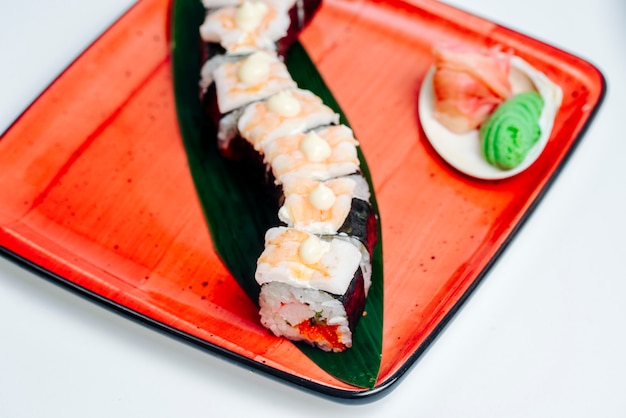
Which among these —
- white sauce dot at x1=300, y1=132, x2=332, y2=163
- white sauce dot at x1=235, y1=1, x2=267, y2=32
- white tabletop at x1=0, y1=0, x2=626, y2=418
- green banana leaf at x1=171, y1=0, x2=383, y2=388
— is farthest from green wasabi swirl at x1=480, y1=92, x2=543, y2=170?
white sauce dot at x1=235, y1=1, x2=267, y2=32

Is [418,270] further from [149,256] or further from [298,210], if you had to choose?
[149,256]

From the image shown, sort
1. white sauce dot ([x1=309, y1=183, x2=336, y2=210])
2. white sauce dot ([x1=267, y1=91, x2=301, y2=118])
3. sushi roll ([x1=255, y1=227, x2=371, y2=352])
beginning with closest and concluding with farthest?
sushi roll ([x1=255, y1=227, x2=371, y2=352]), white sauce dot ([x1=309, y1=183, x2=336, y2=210]), white sauce dot ([x1=267, y1=91, x2=301, y2=118])

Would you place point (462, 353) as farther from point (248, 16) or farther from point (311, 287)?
point (248, 16)

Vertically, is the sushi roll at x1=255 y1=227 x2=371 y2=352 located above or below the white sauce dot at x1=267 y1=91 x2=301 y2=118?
below

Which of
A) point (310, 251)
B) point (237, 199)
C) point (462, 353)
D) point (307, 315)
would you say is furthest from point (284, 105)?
point (462, 353)

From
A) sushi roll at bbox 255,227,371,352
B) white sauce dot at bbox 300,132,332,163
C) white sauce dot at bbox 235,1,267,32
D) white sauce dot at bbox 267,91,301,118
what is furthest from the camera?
white sauce dot at bbox 235,1,267,32

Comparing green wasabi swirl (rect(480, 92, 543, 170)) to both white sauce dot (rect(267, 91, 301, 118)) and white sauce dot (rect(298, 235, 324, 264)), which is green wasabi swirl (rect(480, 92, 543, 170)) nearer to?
white sauce dot (rect(267, 91, 301, 118))

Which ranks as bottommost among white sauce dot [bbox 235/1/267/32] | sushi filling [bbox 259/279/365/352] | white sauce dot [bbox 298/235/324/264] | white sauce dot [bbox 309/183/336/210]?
sushi filling [bbox 259/279/365/352]

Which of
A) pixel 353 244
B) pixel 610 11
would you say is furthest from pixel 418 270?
pixel 610 11
